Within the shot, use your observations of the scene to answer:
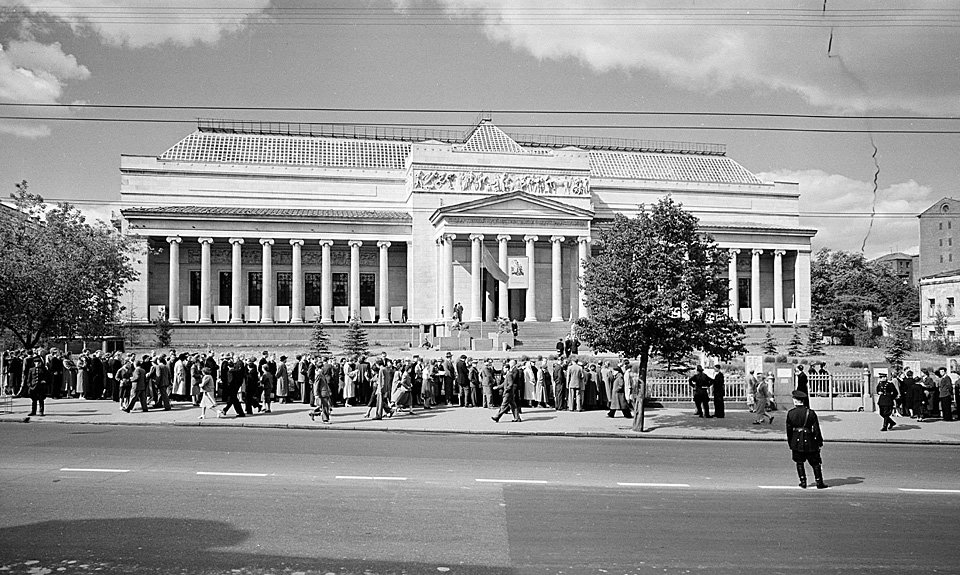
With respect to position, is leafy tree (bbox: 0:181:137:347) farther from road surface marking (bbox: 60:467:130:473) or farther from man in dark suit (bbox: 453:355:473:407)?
road surface marking (bbox: 60:467:130:473)

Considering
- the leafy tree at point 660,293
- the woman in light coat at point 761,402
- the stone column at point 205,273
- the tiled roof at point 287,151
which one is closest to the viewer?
the leafy tree at point 660,293

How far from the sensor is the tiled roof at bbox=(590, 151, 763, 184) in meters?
73.7

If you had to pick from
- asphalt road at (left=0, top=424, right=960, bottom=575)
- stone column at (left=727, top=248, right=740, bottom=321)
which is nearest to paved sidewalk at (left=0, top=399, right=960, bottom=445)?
asphalt road at (left=0, top=424, right=960, bottom=575)

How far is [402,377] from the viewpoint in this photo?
23.5m

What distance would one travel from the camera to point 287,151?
67.8 metres

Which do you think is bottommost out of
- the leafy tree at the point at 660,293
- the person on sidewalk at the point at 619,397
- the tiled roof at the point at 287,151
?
the person on sidewalk at the point at 619,397

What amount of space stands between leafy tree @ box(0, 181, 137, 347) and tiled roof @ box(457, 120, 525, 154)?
33017 mm

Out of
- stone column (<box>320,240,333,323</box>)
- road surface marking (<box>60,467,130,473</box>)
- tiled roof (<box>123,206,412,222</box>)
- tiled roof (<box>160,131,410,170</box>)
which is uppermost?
tiled roof (<box>160,131,410,170</box>)

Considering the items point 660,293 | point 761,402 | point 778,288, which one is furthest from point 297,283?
point 660,293

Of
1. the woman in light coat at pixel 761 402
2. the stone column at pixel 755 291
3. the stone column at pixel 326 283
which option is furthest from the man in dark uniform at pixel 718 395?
the stone column at pixel 755 291

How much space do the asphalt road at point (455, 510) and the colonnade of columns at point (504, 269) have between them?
39.7 meters

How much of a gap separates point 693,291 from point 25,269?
27430 mm

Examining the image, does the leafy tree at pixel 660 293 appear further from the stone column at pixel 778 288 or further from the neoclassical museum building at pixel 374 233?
the stone column at pixel 778 288

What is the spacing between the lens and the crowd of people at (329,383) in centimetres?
2314
